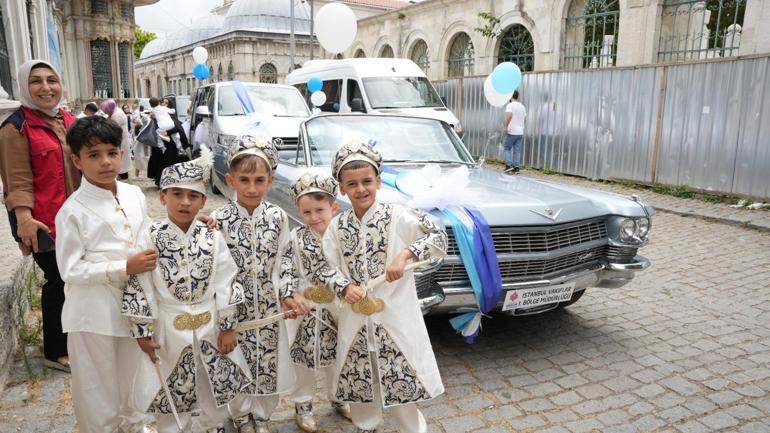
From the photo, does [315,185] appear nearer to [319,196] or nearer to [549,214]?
[319,196]

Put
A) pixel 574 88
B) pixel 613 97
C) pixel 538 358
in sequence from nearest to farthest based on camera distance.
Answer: pixel 538 358 → pixel 613 97 → pixel 574 88

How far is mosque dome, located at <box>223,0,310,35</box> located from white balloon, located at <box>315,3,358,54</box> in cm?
3422

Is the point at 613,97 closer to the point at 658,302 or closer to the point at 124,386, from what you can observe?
the point at 658,302

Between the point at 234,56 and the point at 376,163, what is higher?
the point at 234,56

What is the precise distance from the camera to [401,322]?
2.59 m

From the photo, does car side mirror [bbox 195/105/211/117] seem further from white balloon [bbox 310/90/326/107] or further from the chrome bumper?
the chrome bumper

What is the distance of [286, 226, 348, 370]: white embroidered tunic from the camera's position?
2672mm

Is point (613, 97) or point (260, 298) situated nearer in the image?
point (260, 298)

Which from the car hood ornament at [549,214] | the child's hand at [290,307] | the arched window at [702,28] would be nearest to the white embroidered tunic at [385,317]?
the child's hand at [290,307]

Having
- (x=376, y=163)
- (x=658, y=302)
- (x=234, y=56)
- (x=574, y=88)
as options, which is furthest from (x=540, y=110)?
(x=234, y=56)

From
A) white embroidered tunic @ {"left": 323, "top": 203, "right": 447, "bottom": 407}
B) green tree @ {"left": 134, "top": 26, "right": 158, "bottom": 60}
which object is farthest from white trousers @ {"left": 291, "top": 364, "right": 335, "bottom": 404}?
green tree @ {"left": 134, "top": 26, "right": 158, "bottom": 60}

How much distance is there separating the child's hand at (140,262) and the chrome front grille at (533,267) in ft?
5.62

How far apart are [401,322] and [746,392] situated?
7.67ft

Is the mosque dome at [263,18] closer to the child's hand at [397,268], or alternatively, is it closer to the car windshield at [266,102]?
the car windshield at [266,102]
